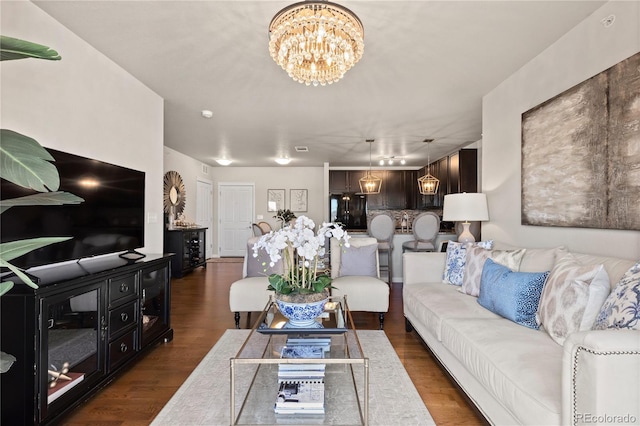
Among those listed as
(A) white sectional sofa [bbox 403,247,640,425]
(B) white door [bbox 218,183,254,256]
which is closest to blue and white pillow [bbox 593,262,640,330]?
(A) white sectional sofa [bbox 403,247,640,425]

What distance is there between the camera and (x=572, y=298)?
1.65 meters

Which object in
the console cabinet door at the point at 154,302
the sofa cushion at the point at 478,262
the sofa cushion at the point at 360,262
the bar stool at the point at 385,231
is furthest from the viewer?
the bar stool at the point at 385,231

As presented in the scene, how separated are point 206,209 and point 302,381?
7.28m

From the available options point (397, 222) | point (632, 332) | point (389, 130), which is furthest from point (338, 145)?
point (632, 332)

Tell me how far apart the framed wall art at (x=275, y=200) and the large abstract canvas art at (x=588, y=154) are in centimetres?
666

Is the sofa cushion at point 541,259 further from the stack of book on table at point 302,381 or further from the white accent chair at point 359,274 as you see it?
the stack of book on table at point 302,381

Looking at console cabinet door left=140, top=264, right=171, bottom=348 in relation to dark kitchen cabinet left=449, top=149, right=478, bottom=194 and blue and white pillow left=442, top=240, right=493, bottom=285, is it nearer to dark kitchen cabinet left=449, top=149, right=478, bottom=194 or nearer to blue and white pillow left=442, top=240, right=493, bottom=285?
blue and white pillow left=442, top=240, right=493, bottom=285

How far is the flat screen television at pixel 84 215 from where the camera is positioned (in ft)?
5.96

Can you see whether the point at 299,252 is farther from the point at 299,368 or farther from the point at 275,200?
the point at 275,200

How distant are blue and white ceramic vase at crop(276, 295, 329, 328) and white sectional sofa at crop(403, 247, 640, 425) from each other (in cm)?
86

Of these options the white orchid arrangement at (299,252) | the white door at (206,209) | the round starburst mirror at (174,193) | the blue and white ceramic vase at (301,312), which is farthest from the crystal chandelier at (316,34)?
the white door at (206,209)

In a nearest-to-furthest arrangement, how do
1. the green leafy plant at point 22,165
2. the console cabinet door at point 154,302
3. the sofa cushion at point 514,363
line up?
1. the green leafy plant at point 22,165
2. the sofa cushion at point 514,363
3. the console cabinet door at point 154,302

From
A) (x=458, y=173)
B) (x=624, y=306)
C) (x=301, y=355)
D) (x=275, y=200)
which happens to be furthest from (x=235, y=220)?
(x=624, y=306)

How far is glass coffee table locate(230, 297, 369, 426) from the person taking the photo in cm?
160
